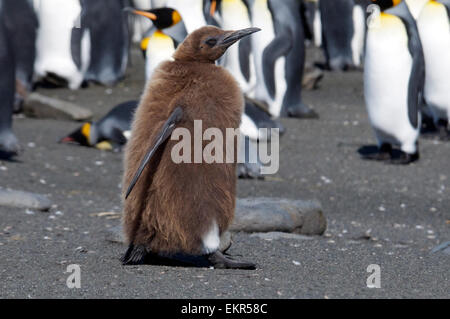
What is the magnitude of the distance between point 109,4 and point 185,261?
9.94 m

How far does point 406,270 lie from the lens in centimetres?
390

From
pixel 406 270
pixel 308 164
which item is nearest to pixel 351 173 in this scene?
pixel 308 164

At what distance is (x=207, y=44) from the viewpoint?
12.1 ft

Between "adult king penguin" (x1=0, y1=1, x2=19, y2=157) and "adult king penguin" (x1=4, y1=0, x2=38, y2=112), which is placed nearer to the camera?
"adult king penguin" (x1=0, y1=1, x2=19, y2=157)

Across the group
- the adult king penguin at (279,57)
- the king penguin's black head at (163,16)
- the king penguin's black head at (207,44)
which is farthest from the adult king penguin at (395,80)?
the king penguin's black head at (207,44)

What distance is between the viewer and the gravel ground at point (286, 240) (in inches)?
132

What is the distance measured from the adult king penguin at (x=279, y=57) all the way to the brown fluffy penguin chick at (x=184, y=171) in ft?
22.7

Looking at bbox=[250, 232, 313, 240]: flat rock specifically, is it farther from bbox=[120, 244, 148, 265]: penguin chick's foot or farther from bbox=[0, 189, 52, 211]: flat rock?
bbox=[0, 189, 52, 211]: flat rock

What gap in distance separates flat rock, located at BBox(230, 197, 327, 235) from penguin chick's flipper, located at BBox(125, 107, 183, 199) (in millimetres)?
1373

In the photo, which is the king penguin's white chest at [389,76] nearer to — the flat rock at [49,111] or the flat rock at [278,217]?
the flat rock at [49,111]

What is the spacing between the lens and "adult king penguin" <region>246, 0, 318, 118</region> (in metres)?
10.7

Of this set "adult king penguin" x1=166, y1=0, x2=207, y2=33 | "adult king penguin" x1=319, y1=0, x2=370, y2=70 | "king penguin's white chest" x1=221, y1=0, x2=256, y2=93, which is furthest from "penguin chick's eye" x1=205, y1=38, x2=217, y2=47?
"adult king penguin" x1=319, y1=0, x2=370, y2=70

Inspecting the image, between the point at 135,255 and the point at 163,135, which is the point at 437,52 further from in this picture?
the point at 163,135

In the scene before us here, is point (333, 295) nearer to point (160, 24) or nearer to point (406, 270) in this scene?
point (406, 270)
